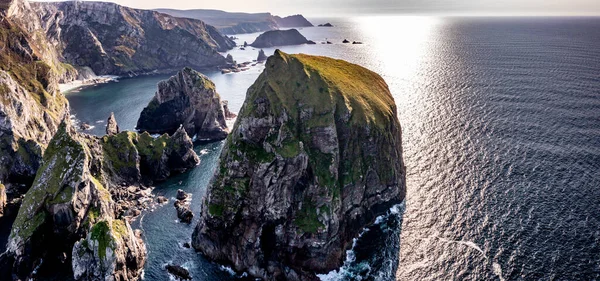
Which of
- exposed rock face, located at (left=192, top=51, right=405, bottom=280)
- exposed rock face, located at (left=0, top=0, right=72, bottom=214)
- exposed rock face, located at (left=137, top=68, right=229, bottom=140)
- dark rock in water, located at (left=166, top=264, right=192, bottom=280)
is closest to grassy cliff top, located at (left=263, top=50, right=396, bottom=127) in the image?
exposed rock face, located at (left=192, top=51, right=405, bottom=280)

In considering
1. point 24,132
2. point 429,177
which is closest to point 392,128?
point 429,177

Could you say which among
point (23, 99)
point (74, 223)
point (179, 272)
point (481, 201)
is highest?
point (23, 99)

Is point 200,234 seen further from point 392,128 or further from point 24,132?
point 24,132

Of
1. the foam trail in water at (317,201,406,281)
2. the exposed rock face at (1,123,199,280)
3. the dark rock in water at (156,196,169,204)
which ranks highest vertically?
the exposed rock face at (1,123,199,280)

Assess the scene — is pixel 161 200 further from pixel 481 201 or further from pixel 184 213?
pixel 481 201

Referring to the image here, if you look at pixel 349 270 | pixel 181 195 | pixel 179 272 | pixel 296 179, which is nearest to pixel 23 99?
pixel 181 195

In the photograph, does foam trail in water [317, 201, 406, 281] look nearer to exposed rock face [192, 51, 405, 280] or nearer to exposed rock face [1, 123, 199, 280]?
exposed rock face [192, 51, 405, 280]
